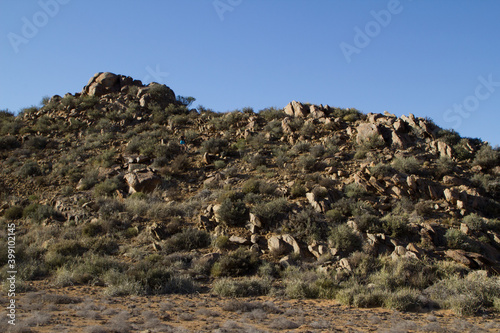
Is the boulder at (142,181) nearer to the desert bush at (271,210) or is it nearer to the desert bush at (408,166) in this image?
the desert bush at (271,210)

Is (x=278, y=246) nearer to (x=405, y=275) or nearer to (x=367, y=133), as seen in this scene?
(x=405, y=275)

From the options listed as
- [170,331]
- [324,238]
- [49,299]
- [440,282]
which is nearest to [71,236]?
[49,299]

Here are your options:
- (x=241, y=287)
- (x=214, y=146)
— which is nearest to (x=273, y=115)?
(x=214, y=146)

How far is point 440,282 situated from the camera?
28.4 ft

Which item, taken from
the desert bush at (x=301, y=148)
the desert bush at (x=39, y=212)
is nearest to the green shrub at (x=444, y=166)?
the desert bush at (x=301, y=148)

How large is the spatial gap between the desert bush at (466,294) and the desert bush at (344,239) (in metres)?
2.83

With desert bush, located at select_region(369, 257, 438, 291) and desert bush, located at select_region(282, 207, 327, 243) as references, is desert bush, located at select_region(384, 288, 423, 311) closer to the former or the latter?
desert bush, located at select_region(369, 257, 438, 291)

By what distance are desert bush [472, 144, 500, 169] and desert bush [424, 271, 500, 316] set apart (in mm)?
9959

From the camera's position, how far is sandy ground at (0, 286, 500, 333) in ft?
19.3

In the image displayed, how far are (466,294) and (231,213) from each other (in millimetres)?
7692

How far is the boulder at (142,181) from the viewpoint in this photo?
51.6ft

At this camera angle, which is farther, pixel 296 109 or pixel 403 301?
pixel 296 109

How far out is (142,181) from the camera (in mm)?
15891

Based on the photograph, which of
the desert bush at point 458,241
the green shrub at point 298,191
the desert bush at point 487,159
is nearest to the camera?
the desert bush at point 458,241
